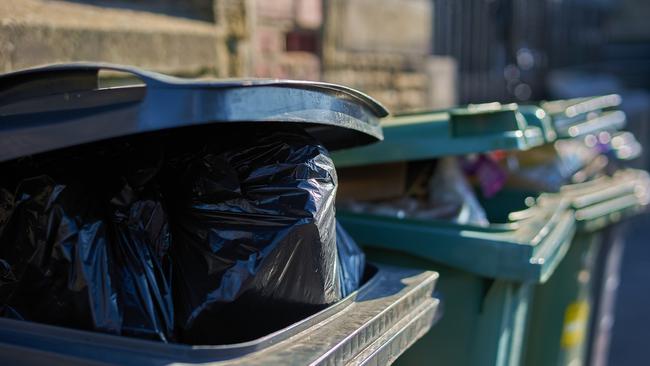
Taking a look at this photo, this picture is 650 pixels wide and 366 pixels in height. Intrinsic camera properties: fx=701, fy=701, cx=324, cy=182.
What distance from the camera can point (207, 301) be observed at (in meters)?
1.35

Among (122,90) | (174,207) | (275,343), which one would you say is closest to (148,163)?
(174,207)

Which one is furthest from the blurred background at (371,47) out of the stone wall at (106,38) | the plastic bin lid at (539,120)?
the plastic bin lid at (539,120)

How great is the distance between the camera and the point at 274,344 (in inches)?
48.9

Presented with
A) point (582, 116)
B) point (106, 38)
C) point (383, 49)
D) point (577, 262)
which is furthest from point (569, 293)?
point (383, 49)

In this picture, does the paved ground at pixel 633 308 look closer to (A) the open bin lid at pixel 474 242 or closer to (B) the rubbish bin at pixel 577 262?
(B) the rubbish bin at pixel 577 262

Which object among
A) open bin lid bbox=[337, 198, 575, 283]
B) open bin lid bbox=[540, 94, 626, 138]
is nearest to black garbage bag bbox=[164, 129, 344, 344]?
open bin lid bbox=[337, 198, 575, 283]

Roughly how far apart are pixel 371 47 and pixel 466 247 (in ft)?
9.87

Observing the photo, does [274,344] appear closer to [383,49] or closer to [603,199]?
[603,199]

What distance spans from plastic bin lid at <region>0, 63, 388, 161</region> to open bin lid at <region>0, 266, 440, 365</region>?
1.08 feet

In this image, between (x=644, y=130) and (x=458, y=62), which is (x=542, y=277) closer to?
(x=458, y=62)

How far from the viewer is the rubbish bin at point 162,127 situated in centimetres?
115

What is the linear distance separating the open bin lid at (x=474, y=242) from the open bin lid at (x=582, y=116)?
1.77ft

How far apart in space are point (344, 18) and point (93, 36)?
2.13 metres

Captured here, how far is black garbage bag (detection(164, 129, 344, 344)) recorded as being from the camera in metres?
1.35
